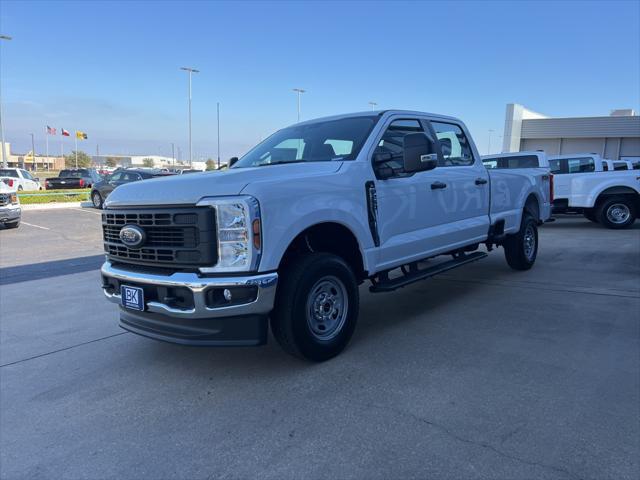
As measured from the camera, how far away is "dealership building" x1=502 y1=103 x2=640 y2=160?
3528 cm

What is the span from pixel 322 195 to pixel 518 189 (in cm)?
442

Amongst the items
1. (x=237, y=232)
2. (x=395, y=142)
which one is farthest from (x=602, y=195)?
(x=237, y=232)

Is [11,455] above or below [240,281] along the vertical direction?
below

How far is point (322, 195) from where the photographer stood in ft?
12.5

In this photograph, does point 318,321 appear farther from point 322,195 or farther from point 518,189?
point 518,189

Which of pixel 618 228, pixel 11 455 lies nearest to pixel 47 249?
pixel 11 455

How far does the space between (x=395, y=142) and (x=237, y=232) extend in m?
2.24

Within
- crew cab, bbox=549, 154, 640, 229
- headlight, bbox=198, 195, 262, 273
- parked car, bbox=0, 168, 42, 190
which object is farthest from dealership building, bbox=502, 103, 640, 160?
headlight, bbox=198, 195, 262, 273

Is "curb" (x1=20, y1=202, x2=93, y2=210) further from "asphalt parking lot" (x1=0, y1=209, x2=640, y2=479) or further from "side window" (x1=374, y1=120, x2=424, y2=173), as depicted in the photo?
"side window" (x1=374, y1=120, x2=424, y2=173)

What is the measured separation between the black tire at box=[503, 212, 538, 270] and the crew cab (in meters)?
6.88

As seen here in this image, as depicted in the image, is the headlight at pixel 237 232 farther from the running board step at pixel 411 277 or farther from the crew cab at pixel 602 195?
the crew cab at pixel 602 195

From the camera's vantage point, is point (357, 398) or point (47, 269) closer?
point (357, 398)

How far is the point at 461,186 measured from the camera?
18.2ft

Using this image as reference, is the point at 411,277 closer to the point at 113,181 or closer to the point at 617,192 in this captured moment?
the point at 617,192
